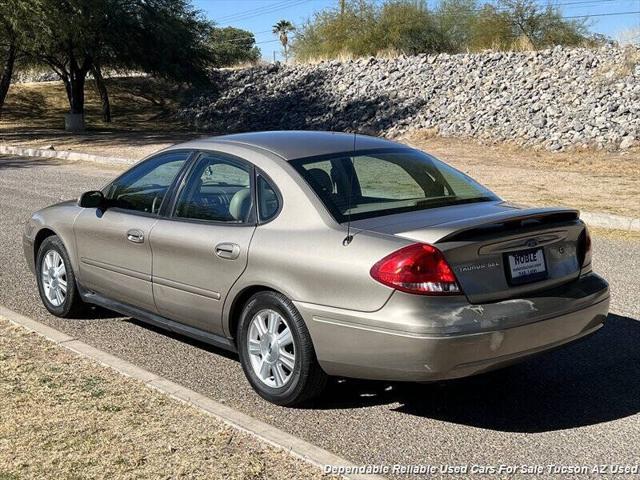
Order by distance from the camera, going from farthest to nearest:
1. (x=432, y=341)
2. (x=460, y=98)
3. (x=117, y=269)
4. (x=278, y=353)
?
(x=460, y=98), (x=117, y=269), (x=278, y=353), (x=432, y=341)

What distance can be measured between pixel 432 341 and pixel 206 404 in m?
1.38

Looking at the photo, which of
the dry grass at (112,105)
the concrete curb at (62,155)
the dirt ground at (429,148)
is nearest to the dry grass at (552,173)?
the dirt ground at (429,148)

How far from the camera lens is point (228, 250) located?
529 centimetres

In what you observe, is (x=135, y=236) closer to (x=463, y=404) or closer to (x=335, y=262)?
(x=335, y=262)

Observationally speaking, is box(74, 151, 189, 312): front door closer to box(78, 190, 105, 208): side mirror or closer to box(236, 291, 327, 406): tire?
box(78, 190, 105, 208): side mirror

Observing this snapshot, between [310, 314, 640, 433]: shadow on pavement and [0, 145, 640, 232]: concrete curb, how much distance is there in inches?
249

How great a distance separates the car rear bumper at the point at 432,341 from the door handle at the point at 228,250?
621mm

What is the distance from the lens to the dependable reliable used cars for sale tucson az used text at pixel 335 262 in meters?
4.54

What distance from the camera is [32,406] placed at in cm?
489

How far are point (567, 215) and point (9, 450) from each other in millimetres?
3348

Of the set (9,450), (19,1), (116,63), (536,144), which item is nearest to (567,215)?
(9,450)

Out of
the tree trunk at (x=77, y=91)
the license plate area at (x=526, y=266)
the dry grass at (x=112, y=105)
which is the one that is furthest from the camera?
the dry grass at (x=112, y=105)

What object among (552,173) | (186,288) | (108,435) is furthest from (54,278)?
(552,173)

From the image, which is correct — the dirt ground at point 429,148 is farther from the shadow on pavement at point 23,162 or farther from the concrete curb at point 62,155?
the shadow on pavement at point 23,162
